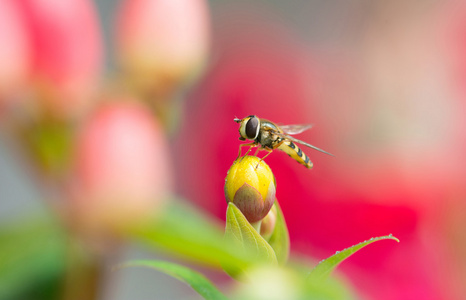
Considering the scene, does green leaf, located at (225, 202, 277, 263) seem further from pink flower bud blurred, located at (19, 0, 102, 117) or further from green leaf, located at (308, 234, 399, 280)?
pink flower bud blurred, located at (19, 0, 102, 117)

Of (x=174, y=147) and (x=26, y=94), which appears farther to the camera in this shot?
(x=174, y=147)

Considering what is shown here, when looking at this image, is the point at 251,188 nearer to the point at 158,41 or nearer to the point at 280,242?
the point at 280,242

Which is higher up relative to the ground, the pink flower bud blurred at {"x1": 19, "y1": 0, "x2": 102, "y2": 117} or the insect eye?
the insect eye

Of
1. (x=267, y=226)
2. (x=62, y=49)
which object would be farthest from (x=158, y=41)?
(x=267, y=226)

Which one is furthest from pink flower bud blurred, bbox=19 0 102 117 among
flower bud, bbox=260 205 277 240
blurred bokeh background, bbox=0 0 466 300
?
flower bud, bbox=260 205 277 240

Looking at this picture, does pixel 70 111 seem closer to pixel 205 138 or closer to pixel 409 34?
pixel 205 138

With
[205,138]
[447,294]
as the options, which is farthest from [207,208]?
[447,294]
